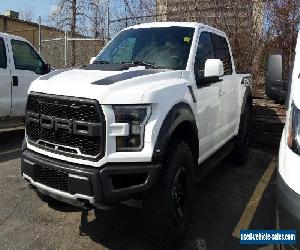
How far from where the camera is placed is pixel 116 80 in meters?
3.44

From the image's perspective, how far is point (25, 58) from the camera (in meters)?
8.17

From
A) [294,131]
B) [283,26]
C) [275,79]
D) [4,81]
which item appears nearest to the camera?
[294,131]

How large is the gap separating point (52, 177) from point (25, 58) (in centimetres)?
536

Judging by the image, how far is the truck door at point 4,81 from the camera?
7.44m

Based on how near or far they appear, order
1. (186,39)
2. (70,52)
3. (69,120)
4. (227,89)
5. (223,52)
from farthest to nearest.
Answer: (70,52)
(223,52)
(227,89)
(186,39)
(69,120)

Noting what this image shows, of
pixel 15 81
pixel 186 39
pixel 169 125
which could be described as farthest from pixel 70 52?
pixel 169 125

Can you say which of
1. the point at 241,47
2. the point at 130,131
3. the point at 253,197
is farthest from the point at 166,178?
the point at 241,47

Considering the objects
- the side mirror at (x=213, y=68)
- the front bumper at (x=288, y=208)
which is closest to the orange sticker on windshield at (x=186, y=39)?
the side mirror at (x=213, y=68)

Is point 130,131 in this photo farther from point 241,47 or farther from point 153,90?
point 241,47

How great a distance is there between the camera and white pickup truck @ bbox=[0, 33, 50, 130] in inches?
295

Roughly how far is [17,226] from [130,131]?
187 cm

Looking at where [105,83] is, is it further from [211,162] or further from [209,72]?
[211,162]

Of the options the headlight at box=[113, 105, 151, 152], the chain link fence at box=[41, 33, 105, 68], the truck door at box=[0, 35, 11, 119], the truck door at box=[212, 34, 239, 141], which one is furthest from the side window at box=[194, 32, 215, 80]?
the chain link fence at box=[41, 33, 105, 68]

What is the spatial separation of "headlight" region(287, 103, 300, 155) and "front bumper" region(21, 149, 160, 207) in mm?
1044
